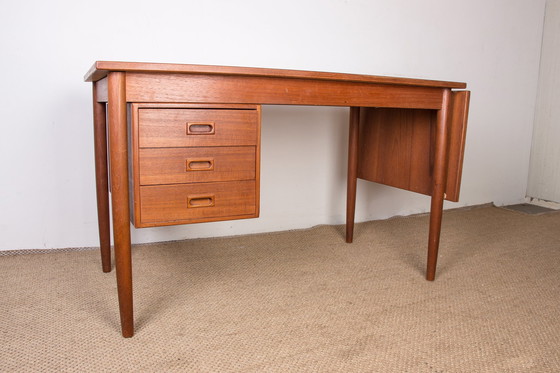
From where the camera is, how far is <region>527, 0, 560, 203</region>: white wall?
3.25 meters

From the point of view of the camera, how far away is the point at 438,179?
68.8 inches

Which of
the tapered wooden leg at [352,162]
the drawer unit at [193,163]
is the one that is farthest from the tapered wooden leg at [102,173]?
the tapered wooden leg at [352,162]

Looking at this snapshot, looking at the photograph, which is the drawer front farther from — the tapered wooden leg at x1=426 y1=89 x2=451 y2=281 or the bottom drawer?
the tapered wooden leg at x1=426 y1=89 x2=451 y2=281

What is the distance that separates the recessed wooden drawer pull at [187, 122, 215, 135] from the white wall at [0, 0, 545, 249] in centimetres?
88

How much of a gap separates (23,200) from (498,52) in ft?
9.85

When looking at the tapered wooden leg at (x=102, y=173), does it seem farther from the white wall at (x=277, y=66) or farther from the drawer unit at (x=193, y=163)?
the drawer unit at (x=193, y=163)

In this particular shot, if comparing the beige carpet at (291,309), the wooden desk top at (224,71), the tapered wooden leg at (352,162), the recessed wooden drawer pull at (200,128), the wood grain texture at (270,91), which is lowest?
the beige carpet at (291,309)

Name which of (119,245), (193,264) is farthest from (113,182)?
(193,264)

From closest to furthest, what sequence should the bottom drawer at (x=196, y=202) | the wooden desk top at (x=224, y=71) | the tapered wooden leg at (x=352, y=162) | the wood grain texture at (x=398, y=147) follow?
the wooden desk top at (x=224, y=71)
the bottom drawer at (x=196, y=202)
the wood grain texture at (x=398, y=147)
the tapered wooden leg at (x=352, y=162)

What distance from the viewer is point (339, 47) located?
2480 millimetres

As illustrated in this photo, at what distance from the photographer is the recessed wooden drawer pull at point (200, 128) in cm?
132

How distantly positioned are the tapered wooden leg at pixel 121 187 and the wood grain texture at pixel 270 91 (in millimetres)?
38

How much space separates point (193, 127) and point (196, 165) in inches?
4.4

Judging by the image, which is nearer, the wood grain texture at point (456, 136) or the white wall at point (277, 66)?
the wood grain texture at point (456, 136)
